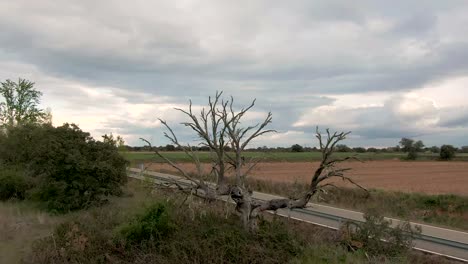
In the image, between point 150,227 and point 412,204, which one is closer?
point 150,227

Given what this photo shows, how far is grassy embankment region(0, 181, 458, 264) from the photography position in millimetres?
11852

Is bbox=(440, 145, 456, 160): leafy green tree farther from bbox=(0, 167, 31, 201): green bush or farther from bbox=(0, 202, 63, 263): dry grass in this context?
bbox=(0, 202, 63, 263): dry grass

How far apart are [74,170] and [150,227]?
11547 millimetres

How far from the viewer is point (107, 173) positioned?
24016 millimetres

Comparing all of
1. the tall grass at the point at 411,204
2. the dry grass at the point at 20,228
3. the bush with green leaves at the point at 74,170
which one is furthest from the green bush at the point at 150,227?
the tall grass at the point at 411,204

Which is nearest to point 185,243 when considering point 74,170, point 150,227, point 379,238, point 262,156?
point 150,227

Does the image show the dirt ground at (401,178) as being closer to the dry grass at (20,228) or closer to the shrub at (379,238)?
the shrub at (379,238)

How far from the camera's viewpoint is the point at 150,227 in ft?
43.0

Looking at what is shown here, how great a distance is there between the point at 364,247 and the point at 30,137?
30559 mm

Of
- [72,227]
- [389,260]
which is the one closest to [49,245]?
[72,227]

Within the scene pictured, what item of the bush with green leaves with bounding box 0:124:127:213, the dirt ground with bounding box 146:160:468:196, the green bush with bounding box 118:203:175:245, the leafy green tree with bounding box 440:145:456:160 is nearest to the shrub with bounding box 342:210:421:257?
the green bush with bounding box 118:203:175:245

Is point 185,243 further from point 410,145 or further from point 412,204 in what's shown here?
point 410,145

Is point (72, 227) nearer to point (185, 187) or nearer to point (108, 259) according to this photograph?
point (108, 259)

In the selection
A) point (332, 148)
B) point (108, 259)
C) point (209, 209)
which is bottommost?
point (108, 259)
